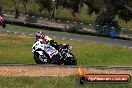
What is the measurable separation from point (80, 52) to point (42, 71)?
542 inches

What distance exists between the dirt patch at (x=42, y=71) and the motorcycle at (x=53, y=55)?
2242 mm

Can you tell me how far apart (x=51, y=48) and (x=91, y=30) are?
26.5 m

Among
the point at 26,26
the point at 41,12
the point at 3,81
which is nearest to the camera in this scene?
the point at 3,81

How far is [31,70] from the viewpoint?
21109 mm

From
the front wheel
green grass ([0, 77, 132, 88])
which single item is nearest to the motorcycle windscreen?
the front wheel

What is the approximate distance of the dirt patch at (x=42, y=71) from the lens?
20.1 m

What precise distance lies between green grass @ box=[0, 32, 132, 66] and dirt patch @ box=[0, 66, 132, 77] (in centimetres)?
556

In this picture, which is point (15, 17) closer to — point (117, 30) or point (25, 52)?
point (117, 30)

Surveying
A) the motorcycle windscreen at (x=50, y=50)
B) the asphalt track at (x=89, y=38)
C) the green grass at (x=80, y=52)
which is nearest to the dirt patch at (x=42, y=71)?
the motorcycle windscreen at (x=50, y=50)

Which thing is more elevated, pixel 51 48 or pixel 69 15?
pixel 51 48

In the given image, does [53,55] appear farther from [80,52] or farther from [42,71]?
[80,52]

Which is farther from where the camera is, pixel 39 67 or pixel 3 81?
pixel 39 67

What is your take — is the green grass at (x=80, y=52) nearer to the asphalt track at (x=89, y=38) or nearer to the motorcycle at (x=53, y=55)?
the asphalt track at (x=89, y=38)

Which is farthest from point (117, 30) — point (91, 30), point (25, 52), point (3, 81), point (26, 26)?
point (3, 81)
